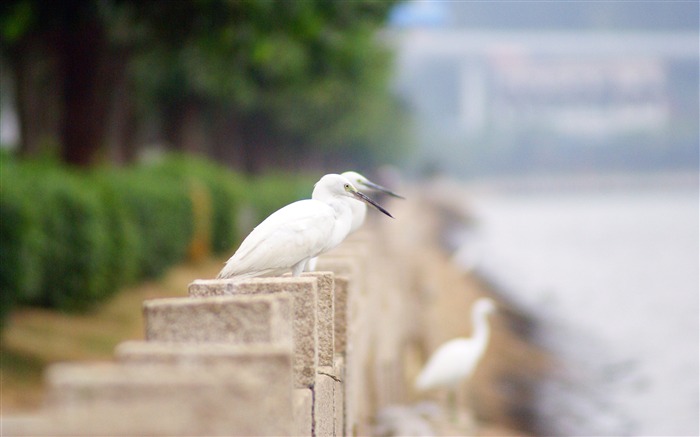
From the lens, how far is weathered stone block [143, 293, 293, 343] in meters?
3.12

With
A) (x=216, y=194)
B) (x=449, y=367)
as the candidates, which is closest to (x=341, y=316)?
(x=449, y=367)

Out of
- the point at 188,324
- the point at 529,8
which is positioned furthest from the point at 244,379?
the point at 529,8

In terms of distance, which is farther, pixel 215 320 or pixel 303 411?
pixel 303 411

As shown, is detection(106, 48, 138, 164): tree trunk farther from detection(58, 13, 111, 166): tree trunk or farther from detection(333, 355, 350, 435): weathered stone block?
detection(333, 355, 350, 435): weathered stone block

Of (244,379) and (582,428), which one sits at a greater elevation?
(582,428)

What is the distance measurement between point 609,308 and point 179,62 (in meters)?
14.9

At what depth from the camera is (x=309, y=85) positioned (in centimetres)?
2559

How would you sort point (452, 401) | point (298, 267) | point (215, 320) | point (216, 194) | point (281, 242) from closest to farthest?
point (215, 320)
point (281, 242)
point (298, 267)
point (452, 401)
point (216, 194)

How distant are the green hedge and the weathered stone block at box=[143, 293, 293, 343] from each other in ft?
22.5

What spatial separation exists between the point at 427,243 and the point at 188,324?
4082cm

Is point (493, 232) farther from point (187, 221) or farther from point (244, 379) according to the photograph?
point (244, 379)

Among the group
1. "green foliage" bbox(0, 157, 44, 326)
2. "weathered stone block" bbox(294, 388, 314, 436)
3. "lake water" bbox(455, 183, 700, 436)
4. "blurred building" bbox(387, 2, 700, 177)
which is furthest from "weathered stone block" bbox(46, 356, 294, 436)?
"blurred building" bbox(387, 2, 700, 177)

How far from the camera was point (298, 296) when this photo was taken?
383cm

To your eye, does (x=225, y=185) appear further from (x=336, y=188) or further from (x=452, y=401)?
(x=336, y=188)
